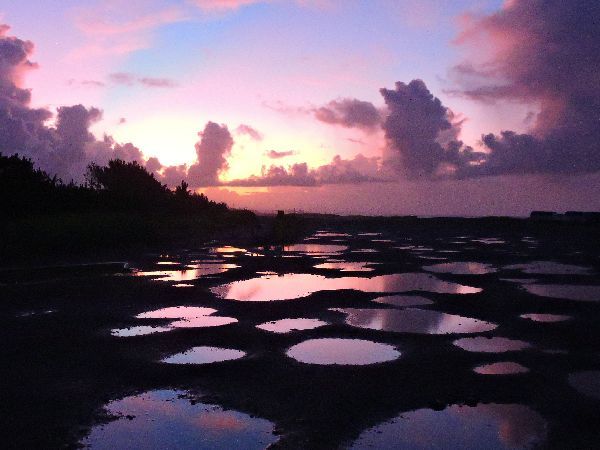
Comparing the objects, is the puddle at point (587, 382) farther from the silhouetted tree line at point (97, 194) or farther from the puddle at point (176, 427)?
the silhouetted tree line at point (97, 194)

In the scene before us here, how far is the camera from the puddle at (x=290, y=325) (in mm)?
11684

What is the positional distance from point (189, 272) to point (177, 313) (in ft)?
29.4

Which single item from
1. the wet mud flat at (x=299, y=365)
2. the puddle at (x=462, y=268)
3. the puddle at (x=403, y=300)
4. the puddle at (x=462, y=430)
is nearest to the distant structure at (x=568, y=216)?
the puddle at (x=462, y=268)

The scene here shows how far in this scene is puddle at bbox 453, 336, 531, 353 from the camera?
9.97m

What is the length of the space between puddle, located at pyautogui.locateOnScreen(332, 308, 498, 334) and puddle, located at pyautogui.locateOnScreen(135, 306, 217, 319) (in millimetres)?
3276

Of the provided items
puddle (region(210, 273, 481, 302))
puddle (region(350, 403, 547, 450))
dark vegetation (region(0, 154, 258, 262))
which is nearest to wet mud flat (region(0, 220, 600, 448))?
puddle (region(350, 403, 547, 450))

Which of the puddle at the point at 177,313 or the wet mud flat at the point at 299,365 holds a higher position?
the puddle at the point at 177,313

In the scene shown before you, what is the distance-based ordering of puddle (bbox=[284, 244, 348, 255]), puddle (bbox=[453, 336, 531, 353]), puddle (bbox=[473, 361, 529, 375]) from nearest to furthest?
puddle (bbox=[473, 361, 529, 375])
puddle (bbox=[453, 336, 531, 353])
puddle (bbox=[284, 244, 348, 255])

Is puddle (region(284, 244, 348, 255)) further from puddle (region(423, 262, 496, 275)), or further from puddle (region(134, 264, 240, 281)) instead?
puddle (region(134, 264, 240, 281))

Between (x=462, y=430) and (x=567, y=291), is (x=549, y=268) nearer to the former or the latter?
(x=567, y=291)

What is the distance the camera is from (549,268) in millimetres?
24688

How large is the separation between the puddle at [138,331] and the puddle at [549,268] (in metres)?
16.3

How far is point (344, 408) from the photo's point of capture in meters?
6.98

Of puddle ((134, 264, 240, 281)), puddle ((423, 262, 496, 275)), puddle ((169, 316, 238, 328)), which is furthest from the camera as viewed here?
puddle ((423, 262, 496, 275))
